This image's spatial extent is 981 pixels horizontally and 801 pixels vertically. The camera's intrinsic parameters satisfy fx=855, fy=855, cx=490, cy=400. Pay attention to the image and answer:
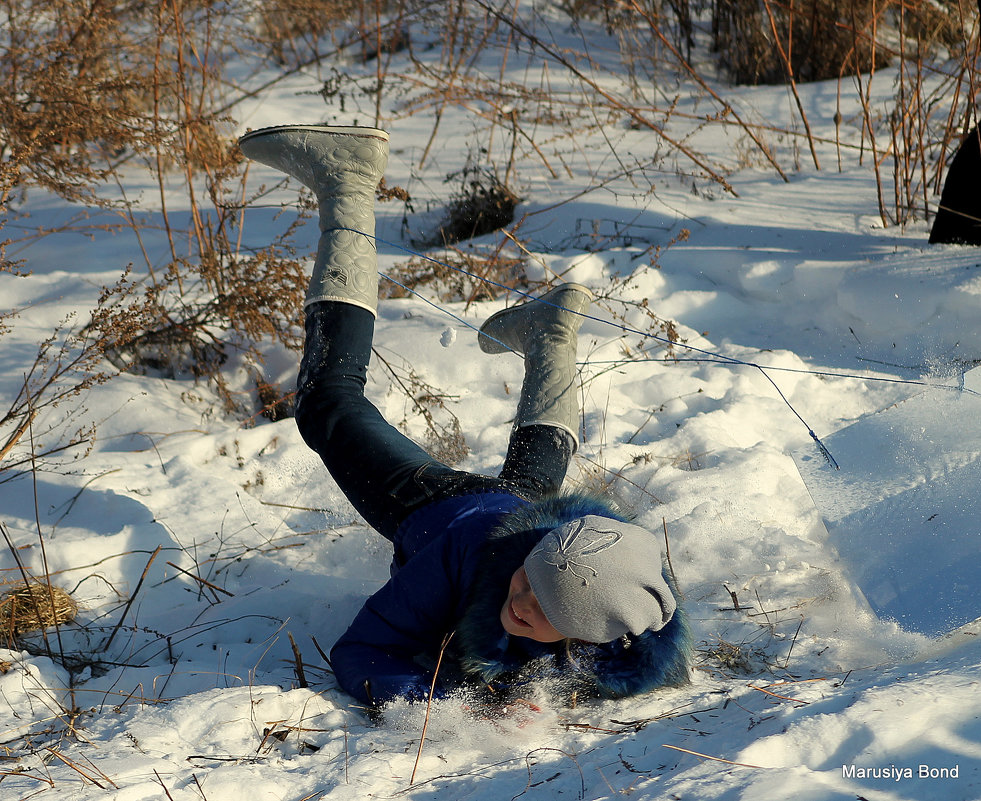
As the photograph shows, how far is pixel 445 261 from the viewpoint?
356cm

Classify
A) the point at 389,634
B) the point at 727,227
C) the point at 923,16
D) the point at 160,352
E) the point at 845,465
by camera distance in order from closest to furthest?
1. the point at 389,634
2. the point at 845,465
3. the point at 160,352
4. the point at 727,227
5. the point at 923,16

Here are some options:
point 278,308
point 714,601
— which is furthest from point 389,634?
point 278,308

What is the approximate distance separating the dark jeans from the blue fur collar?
356 mm

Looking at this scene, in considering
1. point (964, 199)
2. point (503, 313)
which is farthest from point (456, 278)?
point (964, 199)

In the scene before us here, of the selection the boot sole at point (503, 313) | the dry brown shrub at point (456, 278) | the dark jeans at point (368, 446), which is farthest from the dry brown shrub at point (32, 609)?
the dry brown shrub at point (456, 278)

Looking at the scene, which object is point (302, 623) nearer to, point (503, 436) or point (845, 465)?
point (503, 436)

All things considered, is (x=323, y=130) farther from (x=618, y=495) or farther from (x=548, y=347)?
(x=618, y=495)

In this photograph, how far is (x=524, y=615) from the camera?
1641 mm

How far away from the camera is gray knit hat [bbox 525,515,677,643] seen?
1.54 meters

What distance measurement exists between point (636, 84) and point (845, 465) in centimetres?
363

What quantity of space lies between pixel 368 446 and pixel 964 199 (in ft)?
8.50

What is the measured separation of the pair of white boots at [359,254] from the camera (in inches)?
94.0

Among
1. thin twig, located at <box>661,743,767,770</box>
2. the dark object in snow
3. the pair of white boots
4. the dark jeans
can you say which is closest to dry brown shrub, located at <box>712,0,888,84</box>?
the dark object in snow

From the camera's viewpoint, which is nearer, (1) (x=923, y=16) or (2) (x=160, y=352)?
(2) (x=160, y=352)
